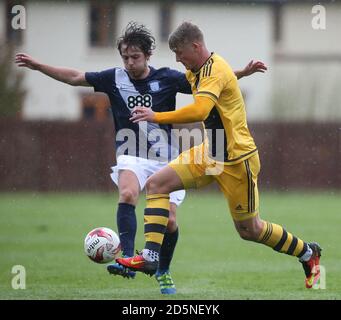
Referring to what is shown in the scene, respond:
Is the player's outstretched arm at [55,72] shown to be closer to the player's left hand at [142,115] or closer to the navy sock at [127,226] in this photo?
the navy sock at [127,226]

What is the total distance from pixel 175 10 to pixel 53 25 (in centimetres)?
364

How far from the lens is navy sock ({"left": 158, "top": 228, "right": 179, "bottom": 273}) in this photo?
24.9ft

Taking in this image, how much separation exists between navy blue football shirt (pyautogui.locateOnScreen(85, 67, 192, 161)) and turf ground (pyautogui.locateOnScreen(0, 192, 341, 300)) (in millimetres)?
1178

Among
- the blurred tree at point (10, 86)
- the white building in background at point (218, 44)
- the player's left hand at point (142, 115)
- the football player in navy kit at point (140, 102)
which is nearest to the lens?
the player's left hand at point (142, 115)

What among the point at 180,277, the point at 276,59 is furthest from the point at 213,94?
the point at 276,59

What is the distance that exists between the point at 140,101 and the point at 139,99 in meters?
0.02

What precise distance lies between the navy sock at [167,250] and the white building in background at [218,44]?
1695 cm

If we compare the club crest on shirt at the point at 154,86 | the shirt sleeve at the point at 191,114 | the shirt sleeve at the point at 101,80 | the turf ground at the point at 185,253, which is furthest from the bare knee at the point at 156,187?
the shirt sleeve at the point at 101,80

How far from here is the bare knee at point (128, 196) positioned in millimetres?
7258

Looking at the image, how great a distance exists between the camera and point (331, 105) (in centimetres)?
2675

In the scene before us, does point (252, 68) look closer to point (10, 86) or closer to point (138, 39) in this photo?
point (138, 39)

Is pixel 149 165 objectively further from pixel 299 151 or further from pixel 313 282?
pixel 299 151

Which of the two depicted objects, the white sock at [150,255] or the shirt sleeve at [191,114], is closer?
the shirt sleeve at [191,114]

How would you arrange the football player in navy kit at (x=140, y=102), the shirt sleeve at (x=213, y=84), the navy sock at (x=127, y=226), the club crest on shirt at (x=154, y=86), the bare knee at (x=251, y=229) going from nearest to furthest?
the shirt sleeve at (x=213, y=84)
the bare knee at (x=251, y=229)
the navy sock at (x=127, y=226)
the football player in navy kit at (x=140, y=102)
the club crest on shirt at (x=154, y=86)
